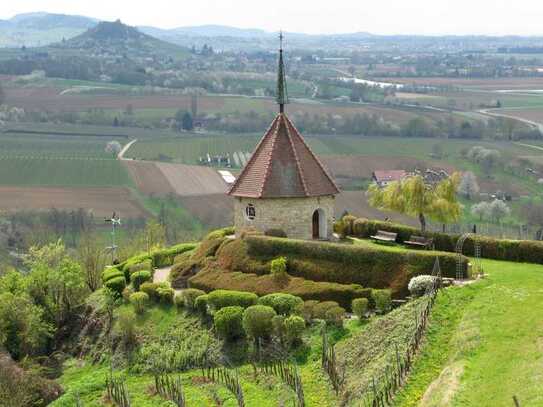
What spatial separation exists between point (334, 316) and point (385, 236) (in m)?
10.2

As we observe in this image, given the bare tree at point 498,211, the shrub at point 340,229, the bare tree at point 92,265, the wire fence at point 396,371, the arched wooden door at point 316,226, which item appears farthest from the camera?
the bare tree at point 498,211

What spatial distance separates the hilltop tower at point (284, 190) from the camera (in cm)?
4122

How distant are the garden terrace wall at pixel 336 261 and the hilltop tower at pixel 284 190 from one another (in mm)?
2232

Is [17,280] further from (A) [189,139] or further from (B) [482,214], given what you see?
(A) [189,139]

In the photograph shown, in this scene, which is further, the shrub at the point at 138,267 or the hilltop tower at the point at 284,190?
the shrub at the point at 138,267

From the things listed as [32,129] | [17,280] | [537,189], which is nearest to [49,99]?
[32,129]

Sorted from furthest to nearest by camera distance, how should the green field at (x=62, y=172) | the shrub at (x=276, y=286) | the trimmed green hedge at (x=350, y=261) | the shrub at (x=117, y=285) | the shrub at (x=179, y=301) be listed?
the green field at (x=62, y=172) < the shrub at (x=117, y=285) < the shrub at (x=179, y=301) < the shrub at (x=276, y=286) < the trimmed green hedge at (x=350, y=261)

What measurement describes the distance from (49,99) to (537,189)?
386 ft

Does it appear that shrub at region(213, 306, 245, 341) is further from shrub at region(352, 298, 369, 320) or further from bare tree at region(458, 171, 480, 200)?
bare tree at region(458, 171, 480, 200)

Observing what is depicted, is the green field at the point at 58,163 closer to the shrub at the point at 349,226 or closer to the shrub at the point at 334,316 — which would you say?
the shrub at the point at 349,226

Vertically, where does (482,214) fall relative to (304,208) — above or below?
below

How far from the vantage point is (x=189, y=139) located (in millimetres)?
149125

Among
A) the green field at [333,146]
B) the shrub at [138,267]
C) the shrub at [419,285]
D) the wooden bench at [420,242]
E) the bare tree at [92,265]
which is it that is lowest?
the green field at [333,146]

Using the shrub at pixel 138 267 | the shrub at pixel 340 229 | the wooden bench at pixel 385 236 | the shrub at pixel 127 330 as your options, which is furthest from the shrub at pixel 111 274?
the wooden bench at pixel 385 236
